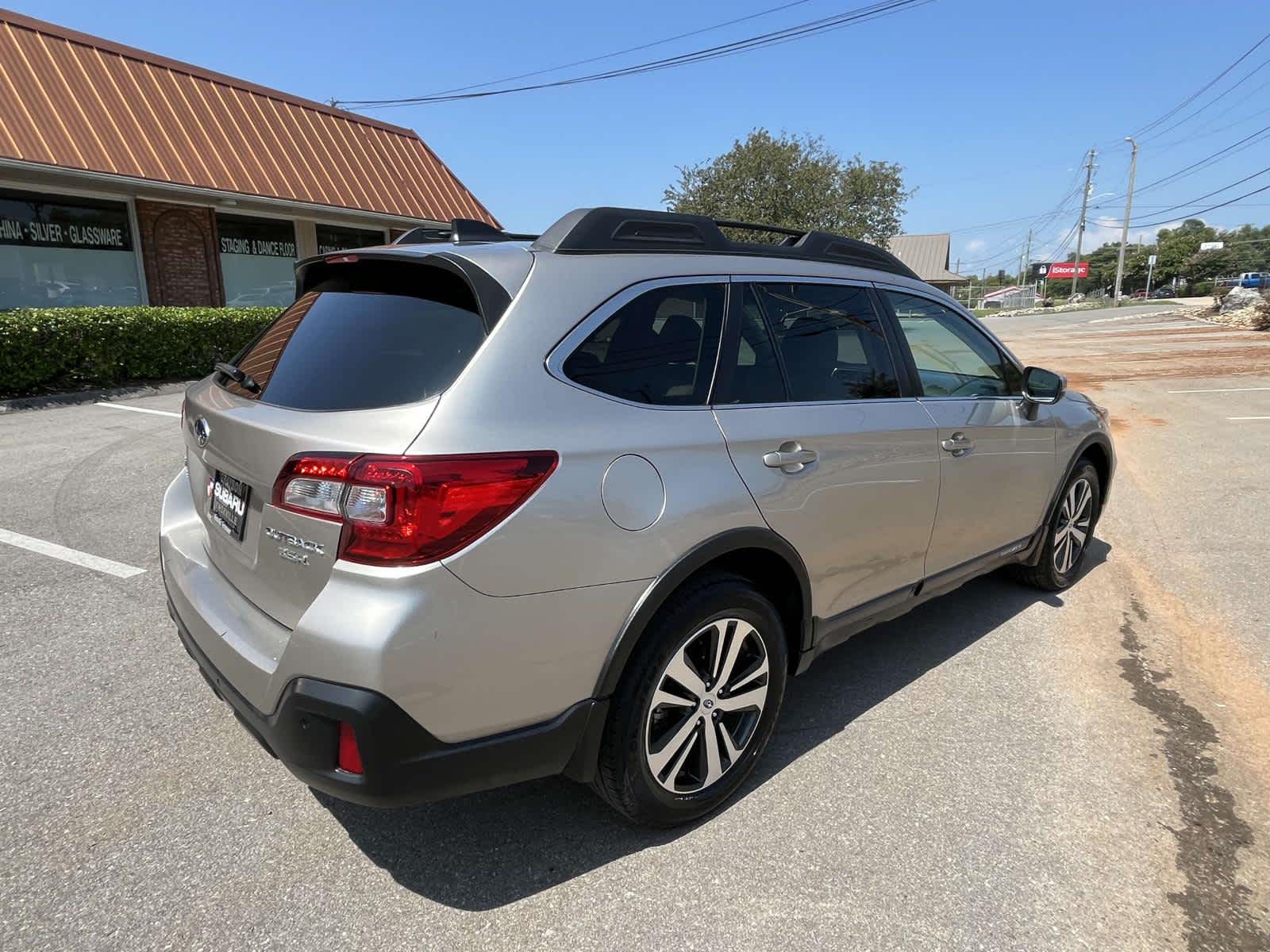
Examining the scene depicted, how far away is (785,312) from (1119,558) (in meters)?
3.71

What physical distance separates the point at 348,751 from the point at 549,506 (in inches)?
29.0

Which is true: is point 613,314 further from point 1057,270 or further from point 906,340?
point 1057,270

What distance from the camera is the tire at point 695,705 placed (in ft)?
7.31

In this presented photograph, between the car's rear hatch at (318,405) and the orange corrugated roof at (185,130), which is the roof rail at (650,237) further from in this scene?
the orange corrugated roof at (185,130)

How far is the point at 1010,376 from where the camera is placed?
12.7 feet

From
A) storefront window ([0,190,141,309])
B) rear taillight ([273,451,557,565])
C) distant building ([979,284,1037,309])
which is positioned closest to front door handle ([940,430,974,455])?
rear taillight ([273,451,557,565])

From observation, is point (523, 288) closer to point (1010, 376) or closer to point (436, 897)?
point (436, 897)

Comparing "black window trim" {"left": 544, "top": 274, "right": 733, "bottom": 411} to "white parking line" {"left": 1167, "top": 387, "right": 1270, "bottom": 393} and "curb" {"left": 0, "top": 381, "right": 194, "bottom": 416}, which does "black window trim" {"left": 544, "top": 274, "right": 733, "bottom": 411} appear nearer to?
"curb" {"left": 0, "top": 381, "right": 194, "bottom": 416}

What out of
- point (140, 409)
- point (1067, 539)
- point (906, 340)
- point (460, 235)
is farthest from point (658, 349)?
point (140, 409)

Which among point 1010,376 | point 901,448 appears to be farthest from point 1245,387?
point 901,448

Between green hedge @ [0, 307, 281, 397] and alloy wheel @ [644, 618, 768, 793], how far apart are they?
9.46 m

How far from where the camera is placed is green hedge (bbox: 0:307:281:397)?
32.2 feet

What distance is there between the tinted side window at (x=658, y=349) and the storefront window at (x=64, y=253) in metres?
13.9

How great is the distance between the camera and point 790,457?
254 cm
